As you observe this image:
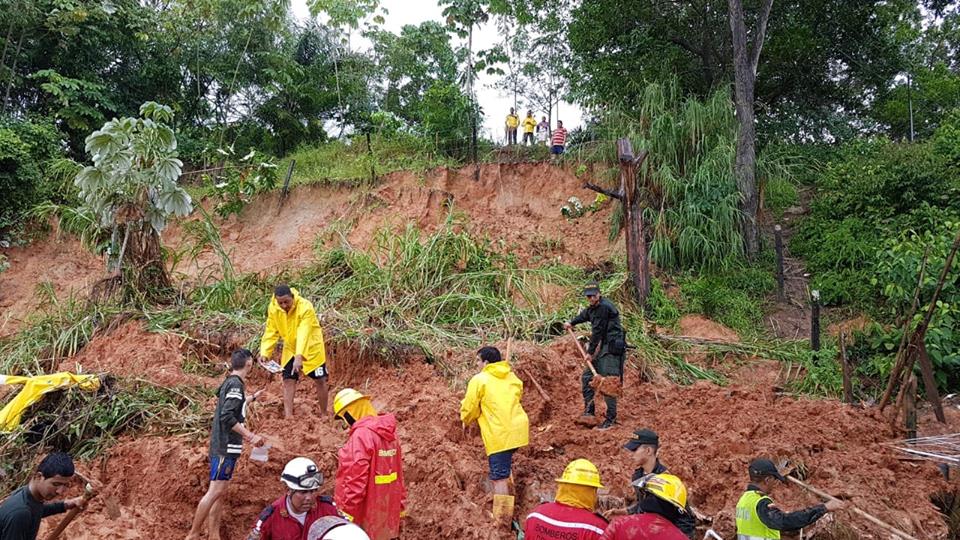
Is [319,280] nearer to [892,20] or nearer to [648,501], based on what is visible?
[648,501]

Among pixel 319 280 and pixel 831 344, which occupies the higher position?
pixel 319 280

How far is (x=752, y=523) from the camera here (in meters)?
3.39

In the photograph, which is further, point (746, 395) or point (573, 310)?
point (573, 310)

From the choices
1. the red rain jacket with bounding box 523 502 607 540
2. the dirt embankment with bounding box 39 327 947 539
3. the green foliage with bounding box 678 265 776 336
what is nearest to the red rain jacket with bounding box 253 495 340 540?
the red rain jacket with bounding box 523 502 607 540

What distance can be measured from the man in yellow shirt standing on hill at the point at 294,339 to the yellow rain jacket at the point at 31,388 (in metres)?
1.50

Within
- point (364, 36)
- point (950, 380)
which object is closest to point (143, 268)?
point (950, 380)

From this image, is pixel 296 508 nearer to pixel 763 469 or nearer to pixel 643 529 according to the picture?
pixel 643 529

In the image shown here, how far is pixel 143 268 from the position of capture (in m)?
8.37

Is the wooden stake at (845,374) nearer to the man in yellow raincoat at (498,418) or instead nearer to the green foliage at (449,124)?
the man in yellow raincoat at (498,418)

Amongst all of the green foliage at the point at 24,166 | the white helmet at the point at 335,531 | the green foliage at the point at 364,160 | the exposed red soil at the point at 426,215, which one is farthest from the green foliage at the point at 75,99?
the white helmet at the point at 335,531

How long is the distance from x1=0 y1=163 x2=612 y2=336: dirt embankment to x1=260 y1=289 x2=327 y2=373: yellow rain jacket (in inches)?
206

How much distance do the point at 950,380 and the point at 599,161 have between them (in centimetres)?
676

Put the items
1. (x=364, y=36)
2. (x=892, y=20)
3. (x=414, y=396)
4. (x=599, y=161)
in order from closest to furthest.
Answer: (x=414, y=396) → (x=599, y=161) → (x=892, y=20) → (x=364, y=36)

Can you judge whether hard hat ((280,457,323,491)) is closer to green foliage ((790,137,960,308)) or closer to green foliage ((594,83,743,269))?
green foliage ((594,83,743,269))
